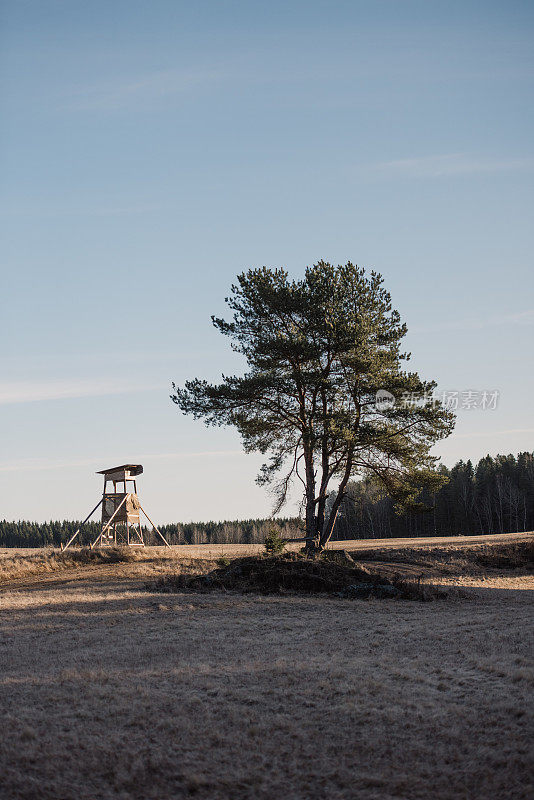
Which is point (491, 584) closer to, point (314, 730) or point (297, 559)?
point (297, 559)

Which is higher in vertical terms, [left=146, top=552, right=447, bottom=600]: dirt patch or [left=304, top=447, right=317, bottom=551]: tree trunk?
[left=304, top=447, right=317, bottom=551]: tree trunk

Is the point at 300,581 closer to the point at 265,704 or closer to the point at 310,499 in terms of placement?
the point at 310,499

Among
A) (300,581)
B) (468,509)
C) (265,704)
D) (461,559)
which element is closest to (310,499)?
(300,581)

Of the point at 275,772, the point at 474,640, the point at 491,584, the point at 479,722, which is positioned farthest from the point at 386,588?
the point at 275,772

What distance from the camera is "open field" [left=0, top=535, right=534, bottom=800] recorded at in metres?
5.01

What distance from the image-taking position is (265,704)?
6.80 metres

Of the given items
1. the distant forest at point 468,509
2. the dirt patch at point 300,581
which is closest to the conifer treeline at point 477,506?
the distant forest at point 468,509

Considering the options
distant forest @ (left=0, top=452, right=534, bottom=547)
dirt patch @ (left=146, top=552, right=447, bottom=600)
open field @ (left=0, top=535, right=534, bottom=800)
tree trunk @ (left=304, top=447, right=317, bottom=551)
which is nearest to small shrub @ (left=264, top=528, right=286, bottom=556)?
dirt patch @ (left=146, top=552, right=447, bottom=600)

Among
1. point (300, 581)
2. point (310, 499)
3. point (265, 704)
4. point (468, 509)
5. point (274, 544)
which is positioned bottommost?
point (468, 509)

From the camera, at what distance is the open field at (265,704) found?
5.01 metres

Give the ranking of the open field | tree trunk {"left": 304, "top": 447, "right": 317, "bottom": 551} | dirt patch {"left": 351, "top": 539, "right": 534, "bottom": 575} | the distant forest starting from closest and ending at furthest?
the open field → dirt patch {"left": 351, "top": 539, "right": 534, "bottom": 575} → tree trunk {"left": 304, "top": 447, "right": 317, "bottom": 551} → the distant forest

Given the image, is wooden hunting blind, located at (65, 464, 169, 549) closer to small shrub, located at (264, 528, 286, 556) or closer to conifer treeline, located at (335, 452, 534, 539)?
small shrub, located at (264, 528, 286, 556)

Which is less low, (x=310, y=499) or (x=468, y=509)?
(x=310, y=499)

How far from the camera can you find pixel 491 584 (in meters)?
19.5
